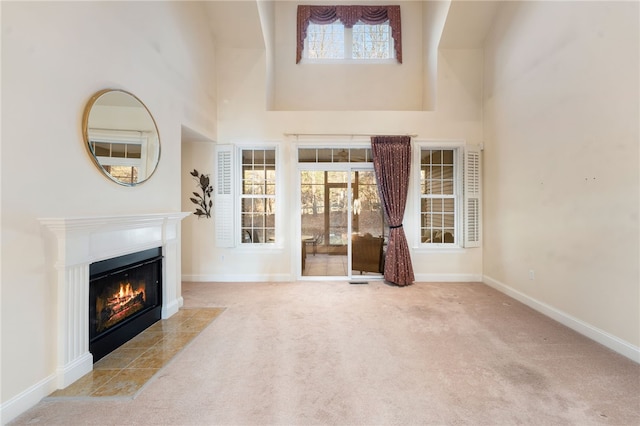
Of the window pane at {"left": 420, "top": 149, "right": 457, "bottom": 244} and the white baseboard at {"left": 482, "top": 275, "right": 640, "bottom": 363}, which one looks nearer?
the white baseboard at {"left": 482, "top": 275, "right": 640, "bottom": 363}

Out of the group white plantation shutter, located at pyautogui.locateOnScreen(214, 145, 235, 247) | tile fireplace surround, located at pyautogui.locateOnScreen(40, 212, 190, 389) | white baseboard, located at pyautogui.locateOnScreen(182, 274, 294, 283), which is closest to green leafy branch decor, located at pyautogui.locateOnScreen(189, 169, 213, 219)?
white plantation shutter, located at pyautogui.locateOnScreen(214, 145, 235, 247)

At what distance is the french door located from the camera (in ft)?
16.2

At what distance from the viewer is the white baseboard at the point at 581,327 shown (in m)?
2.44

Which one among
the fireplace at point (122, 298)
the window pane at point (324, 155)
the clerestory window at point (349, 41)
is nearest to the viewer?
the fireplace at point (122, 298)

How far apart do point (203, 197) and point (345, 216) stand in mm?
2460

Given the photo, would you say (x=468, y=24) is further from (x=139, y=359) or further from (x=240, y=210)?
(x=139, y=359)

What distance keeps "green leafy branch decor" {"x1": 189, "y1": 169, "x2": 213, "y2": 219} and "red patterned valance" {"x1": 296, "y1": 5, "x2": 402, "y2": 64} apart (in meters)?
2.92

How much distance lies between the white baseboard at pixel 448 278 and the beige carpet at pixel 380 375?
51.8 inches

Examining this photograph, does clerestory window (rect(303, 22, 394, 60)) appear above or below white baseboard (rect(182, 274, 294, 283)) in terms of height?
above

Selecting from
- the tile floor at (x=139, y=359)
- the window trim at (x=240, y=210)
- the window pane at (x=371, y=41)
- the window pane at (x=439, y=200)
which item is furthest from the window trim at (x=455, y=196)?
the tile floor at (x=139, y=359)

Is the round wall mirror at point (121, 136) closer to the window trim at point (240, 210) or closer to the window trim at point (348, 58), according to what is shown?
the window trim at point (240, 210)

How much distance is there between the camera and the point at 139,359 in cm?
242

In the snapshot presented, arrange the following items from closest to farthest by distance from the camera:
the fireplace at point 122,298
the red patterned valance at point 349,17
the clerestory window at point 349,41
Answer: the fireplace at point 122,298
the red patterned valance at point 349,17
the clerestory window at point 349,41

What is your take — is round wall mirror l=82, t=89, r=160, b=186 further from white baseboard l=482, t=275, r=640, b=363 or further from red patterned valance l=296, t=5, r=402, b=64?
white baseboard l=482, t=275, r=640, b=363
